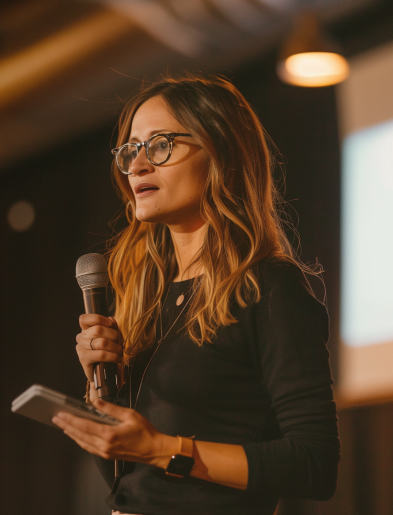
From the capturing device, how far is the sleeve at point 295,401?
935 millimetres

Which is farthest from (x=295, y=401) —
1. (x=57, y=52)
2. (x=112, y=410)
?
(x=57, y=52)

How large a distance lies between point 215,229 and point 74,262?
0.60 metres

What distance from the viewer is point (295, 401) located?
3.13ft

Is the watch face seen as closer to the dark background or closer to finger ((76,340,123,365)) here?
finger ((76,340,123,365))

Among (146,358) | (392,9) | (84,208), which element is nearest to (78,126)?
(84,208)

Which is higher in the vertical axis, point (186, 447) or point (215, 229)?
point (215, 229)

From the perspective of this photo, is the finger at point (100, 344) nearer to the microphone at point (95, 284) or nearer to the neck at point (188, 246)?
the microphone at point (95, 284)

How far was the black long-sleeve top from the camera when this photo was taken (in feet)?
3.09

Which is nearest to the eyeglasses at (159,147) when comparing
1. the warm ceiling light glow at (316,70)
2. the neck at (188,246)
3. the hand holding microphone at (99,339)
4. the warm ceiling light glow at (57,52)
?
the neck at (188,246)

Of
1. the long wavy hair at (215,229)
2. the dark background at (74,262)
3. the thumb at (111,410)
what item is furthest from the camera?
the dark background at (74,262)

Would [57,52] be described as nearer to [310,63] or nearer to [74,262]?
[74,262]

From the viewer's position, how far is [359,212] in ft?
4.53

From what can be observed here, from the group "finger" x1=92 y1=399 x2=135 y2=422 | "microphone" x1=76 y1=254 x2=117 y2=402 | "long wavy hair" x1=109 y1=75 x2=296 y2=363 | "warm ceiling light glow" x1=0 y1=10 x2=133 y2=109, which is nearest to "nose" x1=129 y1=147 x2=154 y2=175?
"long wavy hair" x1=109 y1=75 x2=296 y2=363

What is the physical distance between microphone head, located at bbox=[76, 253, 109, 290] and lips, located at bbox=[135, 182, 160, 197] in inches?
7.6
